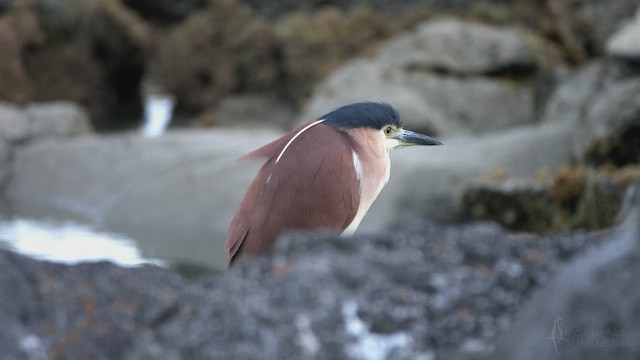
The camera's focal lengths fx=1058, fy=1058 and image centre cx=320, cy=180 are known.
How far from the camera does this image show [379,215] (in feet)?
25.1

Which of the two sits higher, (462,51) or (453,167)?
(462,51)

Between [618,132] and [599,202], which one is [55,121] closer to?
[618,132]

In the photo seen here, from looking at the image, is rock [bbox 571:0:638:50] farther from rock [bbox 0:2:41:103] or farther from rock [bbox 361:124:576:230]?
rock [bbox 0:2:41:103]

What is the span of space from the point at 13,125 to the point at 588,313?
30.1 feet

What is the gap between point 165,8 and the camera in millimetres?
13992

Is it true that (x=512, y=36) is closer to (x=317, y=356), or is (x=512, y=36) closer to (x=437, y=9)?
(x=437, y=9)

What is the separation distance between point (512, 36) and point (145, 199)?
13.0ft

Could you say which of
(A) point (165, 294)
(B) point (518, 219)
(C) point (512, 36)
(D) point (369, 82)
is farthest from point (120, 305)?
(C) point (512, 36)

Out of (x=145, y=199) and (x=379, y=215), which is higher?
(x=145, y=199)

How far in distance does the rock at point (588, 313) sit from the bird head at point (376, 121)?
1907 mm

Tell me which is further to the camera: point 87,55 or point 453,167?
point 87,55

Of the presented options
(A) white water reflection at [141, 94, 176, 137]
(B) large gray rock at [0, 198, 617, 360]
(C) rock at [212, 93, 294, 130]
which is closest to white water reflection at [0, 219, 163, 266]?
(A) white water reflection at [141, 94, 176, 137]

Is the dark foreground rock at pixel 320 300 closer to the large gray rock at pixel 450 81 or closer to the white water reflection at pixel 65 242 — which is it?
the white water reflection at pixel 65 242

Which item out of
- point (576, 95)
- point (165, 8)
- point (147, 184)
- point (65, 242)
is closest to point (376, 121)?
point (65, 242)
